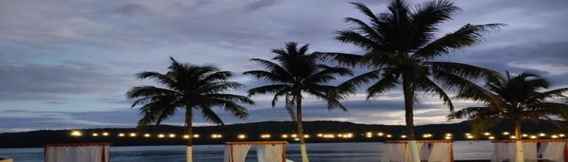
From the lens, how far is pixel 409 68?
78.9 feet

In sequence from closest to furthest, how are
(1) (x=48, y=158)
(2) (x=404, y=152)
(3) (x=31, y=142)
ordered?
(1) (x=48, y=158), (2) (x=404, y=152), (3) (x=31, y=142)

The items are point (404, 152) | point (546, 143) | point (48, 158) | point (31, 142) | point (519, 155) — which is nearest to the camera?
point (48, 158)

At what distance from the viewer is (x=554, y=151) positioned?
3659cm

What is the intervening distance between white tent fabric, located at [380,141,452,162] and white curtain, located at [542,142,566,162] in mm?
6034

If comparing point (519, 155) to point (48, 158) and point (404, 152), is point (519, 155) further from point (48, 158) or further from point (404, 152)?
point (48, 158)

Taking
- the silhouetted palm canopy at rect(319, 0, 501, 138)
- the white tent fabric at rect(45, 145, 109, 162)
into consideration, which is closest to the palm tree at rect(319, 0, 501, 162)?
the silhouetted palm canopy at rect(319, 0, 501, 138)

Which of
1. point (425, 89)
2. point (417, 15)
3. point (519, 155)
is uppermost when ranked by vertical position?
A: point (417, 15)

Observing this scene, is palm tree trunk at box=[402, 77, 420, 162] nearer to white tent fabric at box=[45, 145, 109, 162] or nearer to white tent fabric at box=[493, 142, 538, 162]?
white tent fabric at box=[45, 145, 109, 162]

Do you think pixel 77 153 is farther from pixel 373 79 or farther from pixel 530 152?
pixel 530 152

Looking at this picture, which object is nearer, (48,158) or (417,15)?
(417,15)

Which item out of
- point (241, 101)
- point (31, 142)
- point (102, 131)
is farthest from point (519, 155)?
point (31, 142)

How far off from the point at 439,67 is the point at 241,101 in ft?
33.5

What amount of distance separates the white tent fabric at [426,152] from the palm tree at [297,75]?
5.86 metres

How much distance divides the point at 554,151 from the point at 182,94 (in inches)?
812
